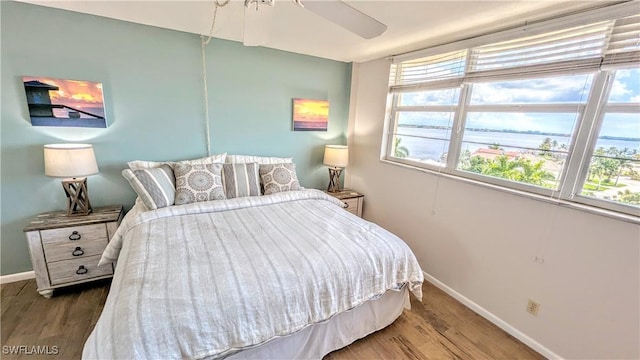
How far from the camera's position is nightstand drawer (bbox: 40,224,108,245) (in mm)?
1940

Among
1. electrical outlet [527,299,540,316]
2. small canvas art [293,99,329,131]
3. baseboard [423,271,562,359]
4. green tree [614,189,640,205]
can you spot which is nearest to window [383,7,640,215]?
green tree [614,189,640,205]

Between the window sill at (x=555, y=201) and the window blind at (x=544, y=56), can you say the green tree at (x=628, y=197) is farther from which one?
the window blind at (x=544, y=56)

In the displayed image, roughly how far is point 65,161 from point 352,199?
267cm

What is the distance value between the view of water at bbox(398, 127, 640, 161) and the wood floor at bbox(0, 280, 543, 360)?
1.37 m

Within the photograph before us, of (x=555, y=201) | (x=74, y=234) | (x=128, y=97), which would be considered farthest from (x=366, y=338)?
Result: (x=128, y=97)

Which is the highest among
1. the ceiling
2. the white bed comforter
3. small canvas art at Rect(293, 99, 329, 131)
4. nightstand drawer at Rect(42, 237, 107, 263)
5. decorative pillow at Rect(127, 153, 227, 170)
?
the ceiling

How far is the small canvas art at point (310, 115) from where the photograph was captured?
123 inches

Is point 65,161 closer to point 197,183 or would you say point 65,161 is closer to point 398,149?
point 197,183

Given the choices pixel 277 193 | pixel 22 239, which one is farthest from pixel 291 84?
pixel 22 239

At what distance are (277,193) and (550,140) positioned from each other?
213 cm

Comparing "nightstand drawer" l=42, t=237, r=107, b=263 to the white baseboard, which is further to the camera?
the white baseboard

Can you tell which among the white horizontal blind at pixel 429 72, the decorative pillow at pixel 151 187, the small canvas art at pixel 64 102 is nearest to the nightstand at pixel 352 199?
the white horizontal blind at pixel 429 72

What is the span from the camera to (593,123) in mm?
1542

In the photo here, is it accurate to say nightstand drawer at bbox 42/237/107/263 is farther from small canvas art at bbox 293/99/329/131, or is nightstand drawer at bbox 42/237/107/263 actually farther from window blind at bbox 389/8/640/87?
window blind at bbox 389/8/640/87
